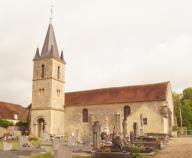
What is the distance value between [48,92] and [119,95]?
9.92 meters

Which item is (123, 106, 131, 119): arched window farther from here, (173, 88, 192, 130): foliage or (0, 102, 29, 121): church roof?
(0, 102, 29, 121): church roof

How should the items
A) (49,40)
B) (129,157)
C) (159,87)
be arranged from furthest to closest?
(49,40)
(159,87)
(129,157)

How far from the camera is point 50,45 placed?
4822 cm

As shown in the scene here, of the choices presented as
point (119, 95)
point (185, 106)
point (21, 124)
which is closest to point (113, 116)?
point (119, 95)

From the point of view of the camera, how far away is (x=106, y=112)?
44062 mm

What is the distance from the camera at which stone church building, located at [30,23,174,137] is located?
42.0 m

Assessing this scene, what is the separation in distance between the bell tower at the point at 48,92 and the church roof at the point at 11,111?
4.73 metres

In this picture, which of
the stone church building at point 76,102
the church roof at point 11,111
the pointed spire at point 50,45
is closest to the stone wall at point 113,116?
the stone church building at point 76,102

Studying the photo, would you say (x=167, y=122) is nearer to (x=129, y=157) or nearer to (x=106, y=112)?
(x=106, y=112)

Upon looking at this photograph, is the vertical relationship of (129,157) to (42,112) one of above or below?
below

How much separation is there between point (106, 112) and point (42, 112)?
29.3 ft

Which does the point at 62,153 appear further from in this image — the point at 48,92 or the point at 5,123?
the point at 5,123

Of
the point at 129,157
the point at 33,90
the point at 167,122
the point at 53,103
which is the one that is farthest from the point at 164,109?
the point at 129,157

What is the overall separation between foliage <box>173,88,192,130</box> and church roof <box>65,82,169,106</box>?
1432 centimetres
